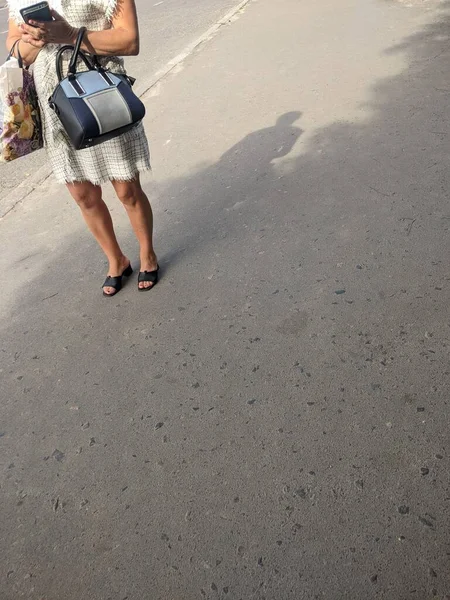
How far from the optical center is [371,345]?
9.21ft

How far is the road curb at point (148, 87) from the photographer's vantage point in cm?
502

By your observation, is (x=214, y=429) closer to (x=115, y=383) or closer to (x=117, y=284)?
(x=115, y=383)

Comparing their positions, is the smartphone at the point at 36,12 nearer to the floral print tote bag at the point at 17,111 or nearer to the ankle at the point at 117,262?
the floral print tote bag at the point at 17,111

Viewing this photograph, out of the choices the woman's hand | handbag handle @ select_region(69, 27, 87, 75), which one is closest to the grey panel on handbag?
handbag handle @ select_region(69, 27, 87, 75)

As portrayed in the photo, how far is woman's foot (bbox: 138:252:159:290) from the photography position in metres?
3.51

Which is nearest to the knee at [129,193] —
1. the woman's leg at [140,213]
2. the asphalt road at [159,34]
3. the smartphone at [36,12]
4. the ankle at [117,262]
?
the woman's leg at [140,213]

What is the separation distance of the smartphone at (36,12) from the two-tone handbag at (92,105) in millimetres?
184

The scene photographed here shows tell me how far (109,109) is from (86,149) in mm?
443

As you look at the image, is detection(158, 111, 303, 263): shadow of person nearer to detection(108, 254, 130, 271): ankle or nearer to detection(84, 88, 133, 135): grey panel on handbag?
detection(108, 254, 130, 271): ankle

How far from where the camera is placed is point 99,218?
3373mm

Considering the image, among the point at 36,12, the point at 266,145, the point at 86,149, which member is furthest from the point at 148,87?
the point at 36,12

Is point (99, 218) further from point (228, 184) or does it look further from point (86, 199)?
point (228, 184)

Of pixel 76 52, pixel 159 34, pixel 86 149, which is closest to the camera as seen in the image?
pixel 76 52

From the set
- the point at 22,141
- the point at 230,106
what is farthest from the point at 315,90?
the point at 22,141
